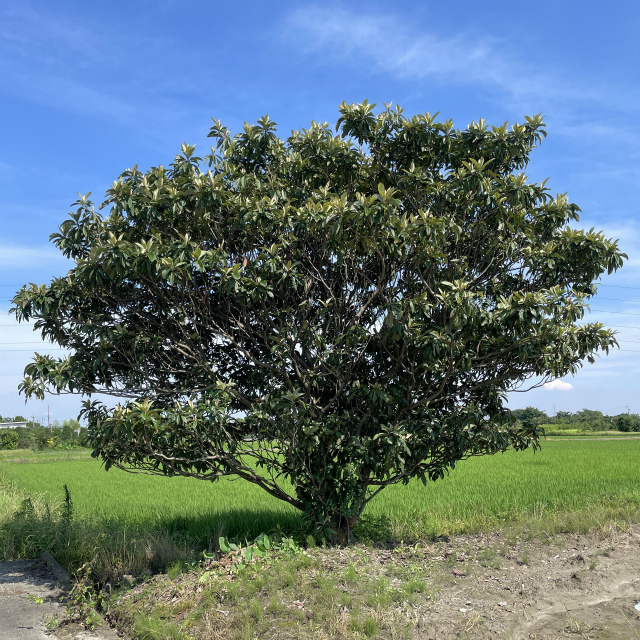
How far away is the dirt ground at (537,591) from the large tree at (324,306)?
159 cm

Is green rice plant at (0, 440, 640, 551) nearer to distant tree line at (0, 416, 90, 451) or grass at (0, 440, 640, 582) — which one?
grass at (0, 440, 640, 582)

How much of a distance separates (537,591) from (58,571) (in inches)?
288

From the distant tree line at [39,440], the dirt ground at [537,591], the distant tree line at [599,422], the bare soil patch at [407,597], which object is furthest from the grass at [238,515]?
the distant tree line at [599,422]

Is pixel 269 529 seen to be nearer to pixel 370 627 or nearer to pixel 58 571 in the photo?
pixel 58 571

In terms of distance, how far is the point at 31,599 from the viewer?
8016mm

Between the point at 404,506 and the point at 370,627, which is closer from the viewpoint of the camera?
the point at 370,627

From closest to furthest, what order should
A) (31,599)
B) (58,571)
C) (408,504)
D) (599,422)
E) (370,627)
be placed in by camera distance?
(370,627), (31,599), (58,571), (408,504), (599,422)

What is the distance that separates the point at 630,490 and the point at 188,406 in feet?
43.7

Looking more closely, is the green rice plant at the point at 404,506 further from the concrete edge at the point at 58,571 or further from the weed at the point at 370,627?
the weed at the point at 370,627

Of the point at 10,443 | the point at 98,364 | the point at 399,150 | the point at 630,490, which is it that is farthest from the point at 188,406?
the point at 10,443

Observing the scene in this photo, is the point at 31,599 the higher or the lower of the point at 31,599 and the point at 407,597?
the lower

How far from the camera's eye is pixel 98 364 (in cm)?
775

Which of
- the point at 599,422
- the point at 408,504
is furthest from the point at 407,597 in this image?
the point at 599,422

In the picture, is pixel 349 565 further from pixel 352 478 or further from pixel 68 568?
pixel 68 568
